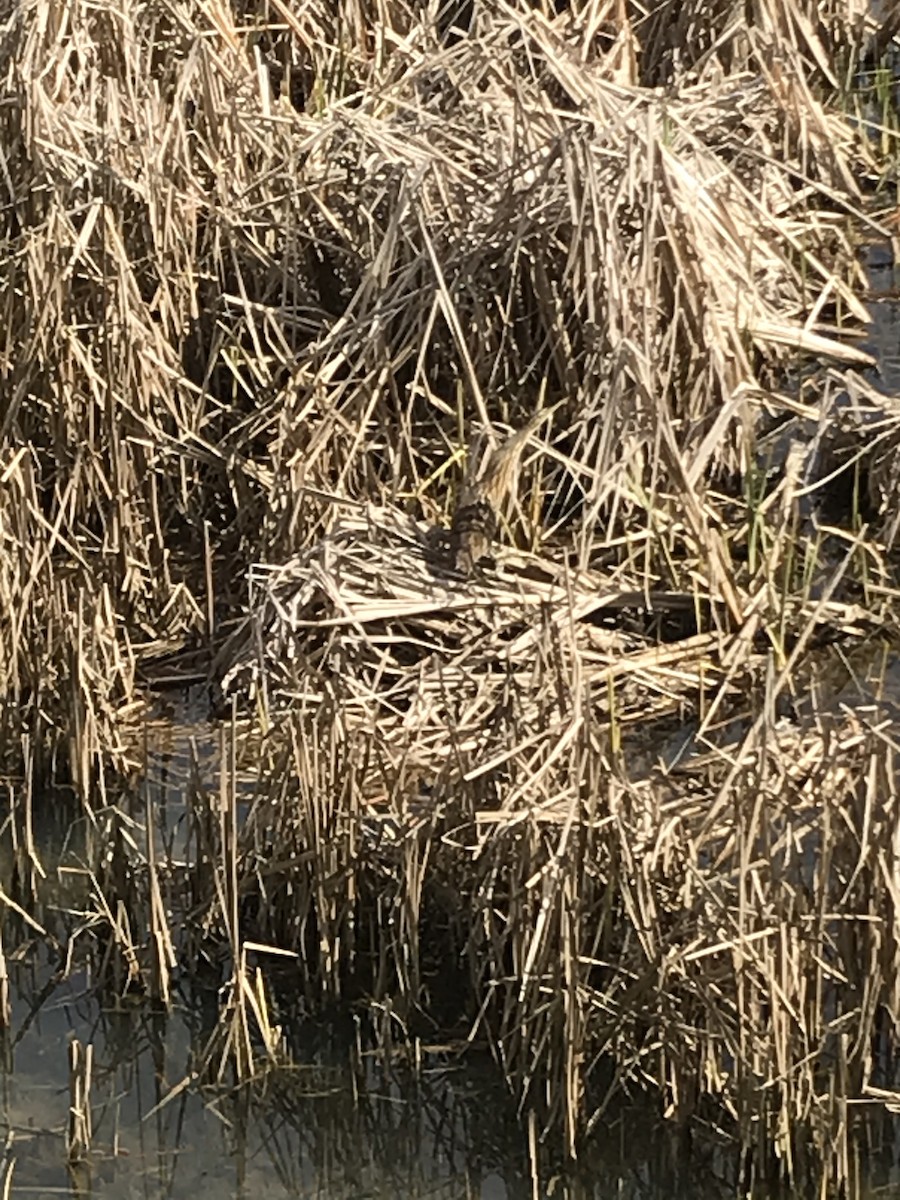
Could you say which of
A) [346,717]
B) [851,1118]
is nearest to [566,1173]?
[851,1118]

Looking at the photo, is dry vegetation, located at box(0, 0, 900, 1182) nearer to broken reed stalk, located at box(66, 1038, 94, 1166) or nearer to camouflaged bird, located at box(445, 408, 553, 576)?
camouflaged bird, located at box(445, 408, 553, 576)

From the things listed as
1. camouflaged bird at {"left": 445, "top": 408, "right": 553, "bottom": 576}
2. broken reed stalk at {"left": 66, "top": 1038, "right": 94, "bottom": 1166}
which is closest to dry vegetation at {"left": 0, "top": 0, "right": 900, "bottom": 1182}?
camouflaged bird at {"left": 445, "top": 408, "right": 553, "bottom": 576}

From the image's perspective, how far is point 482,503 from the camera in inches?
186

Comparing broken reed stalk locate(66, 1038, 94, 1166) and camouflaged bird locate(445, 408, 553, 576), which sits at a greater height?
camouflaged bird locate(445, 408, 553, 576)

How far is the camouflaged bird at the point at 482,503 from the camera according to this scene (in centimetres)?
471

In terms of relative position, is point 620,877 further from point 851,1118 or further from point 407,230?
point 407,230

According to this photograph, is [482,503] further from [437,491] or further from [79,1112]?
[79,1112]

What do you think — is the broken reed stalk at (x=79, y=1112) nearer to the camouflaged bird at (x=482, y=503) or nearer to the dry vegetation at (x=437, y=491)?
the dry vegetation at (x=437, y=491)

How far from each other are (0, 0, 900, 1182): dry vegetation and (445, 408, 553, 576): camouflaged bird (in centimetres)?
4

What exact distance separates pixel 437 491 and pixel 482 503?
1.14 feet

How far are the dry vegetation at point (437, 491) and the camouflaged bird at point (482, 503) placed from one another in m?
0.04

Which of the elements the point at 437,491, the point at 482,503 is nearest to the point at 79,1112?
the point at 482,503

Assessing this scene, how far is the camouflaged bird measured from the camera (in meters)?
4.71

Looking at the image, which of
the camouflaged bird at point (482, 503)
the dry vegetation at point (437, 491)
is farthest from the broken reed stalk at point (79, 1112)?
the camouflaged bird at point (482, 503)
